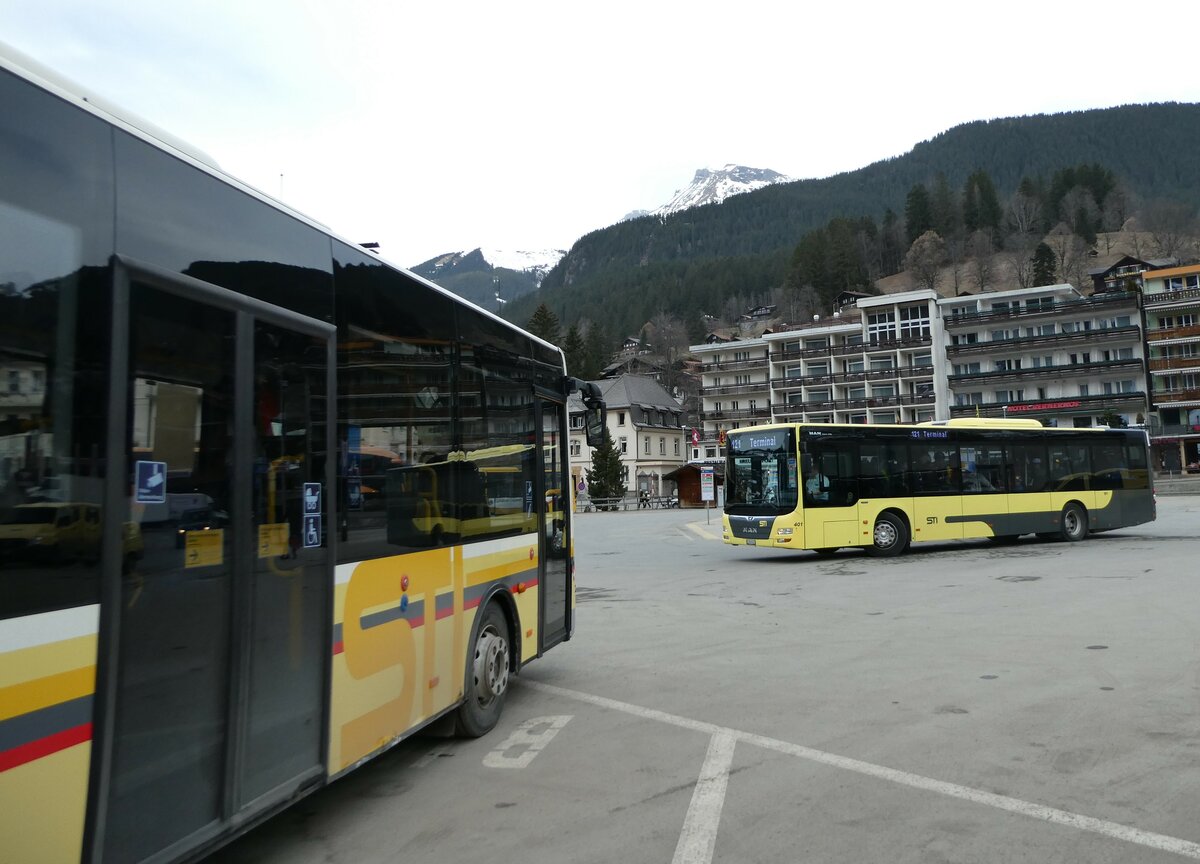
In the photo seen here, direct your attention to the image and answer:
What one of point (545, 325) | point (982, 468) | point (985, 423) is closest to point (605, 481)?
point (545, 325)

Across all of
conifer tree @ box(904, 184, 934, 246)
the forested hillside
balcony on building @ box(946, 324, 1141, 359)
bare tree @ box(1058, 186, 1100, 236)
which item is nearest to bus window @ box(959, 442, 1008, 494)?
balcony on building @ box(946, 324, 1141, 359)

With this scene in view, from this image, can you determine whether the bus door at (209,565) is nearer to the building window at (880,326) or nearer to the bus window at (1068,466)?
the bus window at (1068,466)

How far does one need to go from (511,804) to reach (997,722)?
11.4 feet

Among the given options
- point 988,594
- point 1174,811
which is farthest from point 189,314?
point 988,594

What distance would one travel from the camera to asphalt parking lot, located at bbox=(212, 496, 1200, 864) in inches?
165

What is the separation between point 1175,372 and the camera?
7475cm

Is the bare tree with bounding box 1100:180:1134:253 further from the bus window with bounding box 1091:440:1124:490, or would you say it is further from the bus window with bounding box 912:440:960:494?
the bus window with bounding box 912:440:960:494

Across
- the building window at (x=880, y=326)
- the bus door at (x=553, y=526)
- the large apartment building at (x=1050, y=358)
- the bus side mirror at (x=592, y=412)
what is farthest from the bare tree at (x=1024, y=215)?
the bus door at (x=553, y=526)

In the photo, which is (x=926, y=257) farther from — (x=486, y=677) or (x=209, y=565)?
(x=209, y=565)

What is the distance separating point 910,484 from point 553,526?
14.6 meters

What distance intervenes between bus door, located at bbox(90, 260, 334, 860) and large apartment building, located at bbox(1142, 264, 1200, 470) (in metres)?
82.3

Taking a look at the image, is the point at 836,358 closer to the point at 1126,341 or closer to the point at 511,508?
the point at 1126,341

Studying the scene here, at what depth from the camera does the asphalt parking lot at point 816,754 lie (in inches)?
165

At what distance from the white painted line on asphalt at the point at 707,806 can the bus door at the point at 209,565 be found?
1682 millimetres
